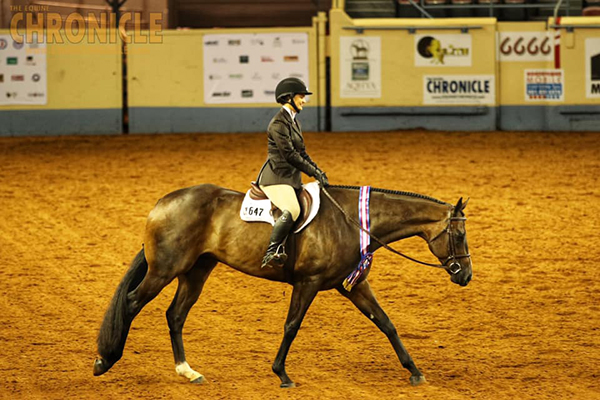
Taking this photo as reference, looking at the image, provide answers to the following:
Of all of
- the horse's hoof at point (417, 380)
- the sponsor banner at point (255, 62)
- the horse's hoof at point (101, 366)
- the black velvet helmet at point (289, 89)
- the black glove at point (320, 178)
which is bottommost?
the horse's hoof at point (417, 380)

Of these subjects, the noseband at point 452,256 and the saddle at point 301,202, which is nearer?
the noseband at point 452,256

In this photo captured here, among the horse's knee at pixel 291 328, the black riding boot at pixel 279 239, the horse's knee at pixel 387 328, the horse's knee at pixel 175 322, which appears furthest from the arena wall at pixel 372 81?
the horse's knee at pixel 291 328

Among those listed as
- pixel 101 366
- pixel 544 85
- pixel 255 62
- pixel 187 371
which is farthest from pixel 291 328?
pixel 544 85

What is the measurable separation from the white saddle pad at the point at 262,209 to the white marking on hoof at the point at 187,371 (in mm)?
1454

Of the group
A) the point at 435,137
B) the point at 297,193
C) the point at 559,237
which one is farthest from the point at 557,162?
the point at 297,193

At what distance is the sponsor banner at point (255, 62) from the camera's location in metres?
24.2

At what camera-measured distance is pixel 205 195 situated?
28.0 feet

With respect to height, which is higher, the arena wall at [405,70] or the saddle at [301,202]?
the arena wall at [405,70]

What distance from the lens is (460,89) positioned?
2383 centimetres

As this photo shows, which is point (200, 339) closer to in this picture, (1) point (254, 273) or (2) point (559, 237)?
(1) point (254, 273)

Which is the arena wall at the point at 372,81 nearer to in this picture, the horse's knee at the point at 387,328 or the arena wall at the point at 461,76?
the arena wall at the point at 461,76

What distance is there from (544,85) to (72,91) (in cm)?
1241

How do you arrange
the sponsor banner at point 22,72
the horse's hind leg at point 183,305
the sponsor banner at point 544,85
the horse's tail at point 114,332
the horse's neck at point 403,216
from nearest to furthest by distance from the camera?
the horse's neck at point 403,216 → the horse's tail at point 114,332 → the horse's hind leg at point 183,305 → the sponsor banner at point 544,85 → the sponsor banner at point 22,72

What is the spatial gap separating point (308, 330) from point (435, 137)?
44.6 ft
